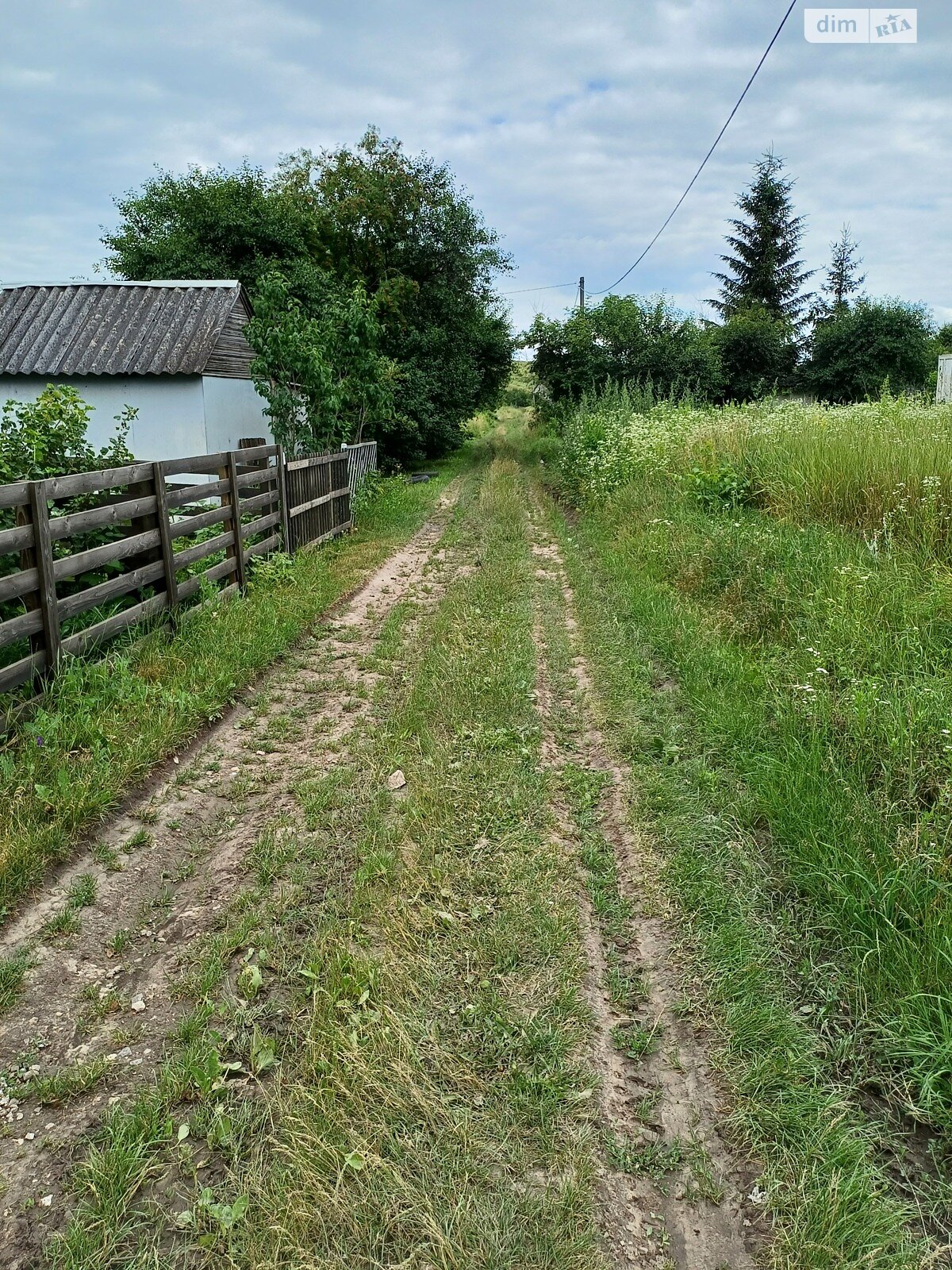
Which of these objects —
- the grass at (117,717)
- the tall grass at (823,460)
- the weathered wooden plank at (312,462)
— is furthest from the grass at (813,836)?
the weathered wooden plank at (312,462)

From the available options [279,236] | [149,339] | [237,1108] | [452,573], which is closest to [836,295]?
[279,236]

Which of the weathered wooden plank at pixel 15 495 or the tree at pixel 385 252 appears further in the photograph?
the tree at pixel 385 252

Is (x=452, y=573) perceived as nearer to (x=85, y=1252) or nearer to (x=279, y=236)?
(x=85, y=1252)

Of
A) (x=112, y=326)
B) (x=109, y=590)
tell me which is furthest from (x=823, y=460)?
(x=112, y=326)

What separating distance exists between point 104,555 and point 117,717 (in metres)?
1.42

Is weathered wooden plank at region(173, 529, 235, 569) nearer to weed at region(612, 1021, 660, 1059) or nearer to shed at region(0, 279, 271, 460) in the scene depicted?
weed at region(612, 1021, 660, 1059)

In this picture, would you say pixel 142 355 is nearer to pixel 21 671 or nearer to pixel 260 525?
pixel 260 525

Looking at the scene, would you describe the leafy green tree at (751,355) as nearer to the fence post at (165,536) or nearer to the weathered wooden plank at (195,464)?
the weathered wooden plank at (195,464)

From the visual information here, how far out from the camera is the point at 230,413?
18141 mm

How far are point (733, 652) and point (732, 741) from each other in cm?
136

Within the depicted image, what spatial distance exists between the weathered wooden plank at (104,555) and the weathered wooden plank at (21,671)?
544 mm

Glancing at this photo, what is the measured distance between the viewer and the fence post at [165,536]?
20.8 feet

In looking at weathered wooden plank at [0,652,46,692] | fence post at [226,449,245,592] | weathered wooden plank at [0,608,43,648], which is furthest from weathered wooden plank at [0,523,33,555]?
fence post at [226,449,245,592]

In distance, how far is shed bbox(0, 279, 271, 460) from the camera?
56.1ft
